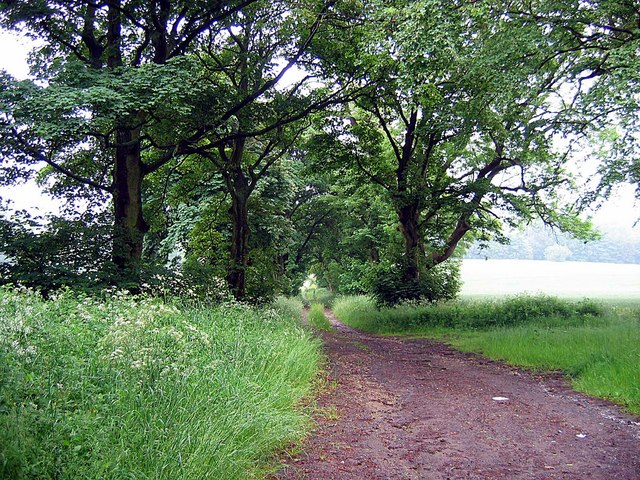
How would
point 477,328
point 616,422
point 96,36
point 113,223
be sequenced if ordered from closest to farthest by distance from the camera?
point 616,422 < point 113,223 < point 96,36 < point 477,328

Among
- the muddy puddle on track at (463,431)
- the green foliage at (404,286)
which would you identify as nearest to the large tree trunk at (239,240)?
the green foliage at (404,286)

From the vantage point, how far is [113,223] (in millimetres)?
13648

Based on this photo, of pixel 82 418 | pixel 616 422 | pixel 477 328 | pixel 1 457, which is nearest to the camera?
pixel 1 457

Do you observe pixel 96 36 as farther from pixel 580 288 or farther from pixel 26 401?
pixel 580 288

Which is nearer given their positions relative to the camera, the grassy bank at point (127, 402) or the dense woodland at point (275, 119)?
the grassy bank at point (127, 402)

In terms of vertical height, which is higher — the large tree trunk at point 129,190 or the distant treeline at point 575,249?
the large tree trunk at point 129,190

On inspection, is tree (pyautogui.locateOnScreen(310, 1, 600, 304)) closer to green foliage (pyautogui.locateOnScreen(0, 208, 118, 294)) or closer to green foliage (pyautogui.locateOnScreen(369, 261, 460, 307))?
green foliage (pyautogui.locateOnScreen(369, 261, 460, 307))

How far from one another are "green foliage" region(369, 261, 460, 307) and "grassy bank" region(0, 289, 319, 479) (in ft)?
52.3

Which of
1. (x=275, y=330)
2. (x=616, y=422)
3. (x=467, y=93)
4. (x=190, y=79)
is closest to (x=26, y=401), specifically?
(x=275, y=330)

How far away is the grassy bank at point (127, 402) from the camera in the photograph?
2953 mm

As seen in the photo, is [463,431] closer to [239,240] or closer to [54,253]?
[54,253]

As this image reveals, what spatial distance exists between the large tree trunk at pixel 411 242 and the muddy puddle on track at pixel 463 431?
1206 centimetres

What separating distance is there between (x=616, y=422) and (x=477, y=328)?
36.1ft

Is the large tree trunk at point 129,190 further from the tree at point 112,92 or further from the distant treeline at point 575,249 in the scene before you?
the distant treeline at point 575,249
